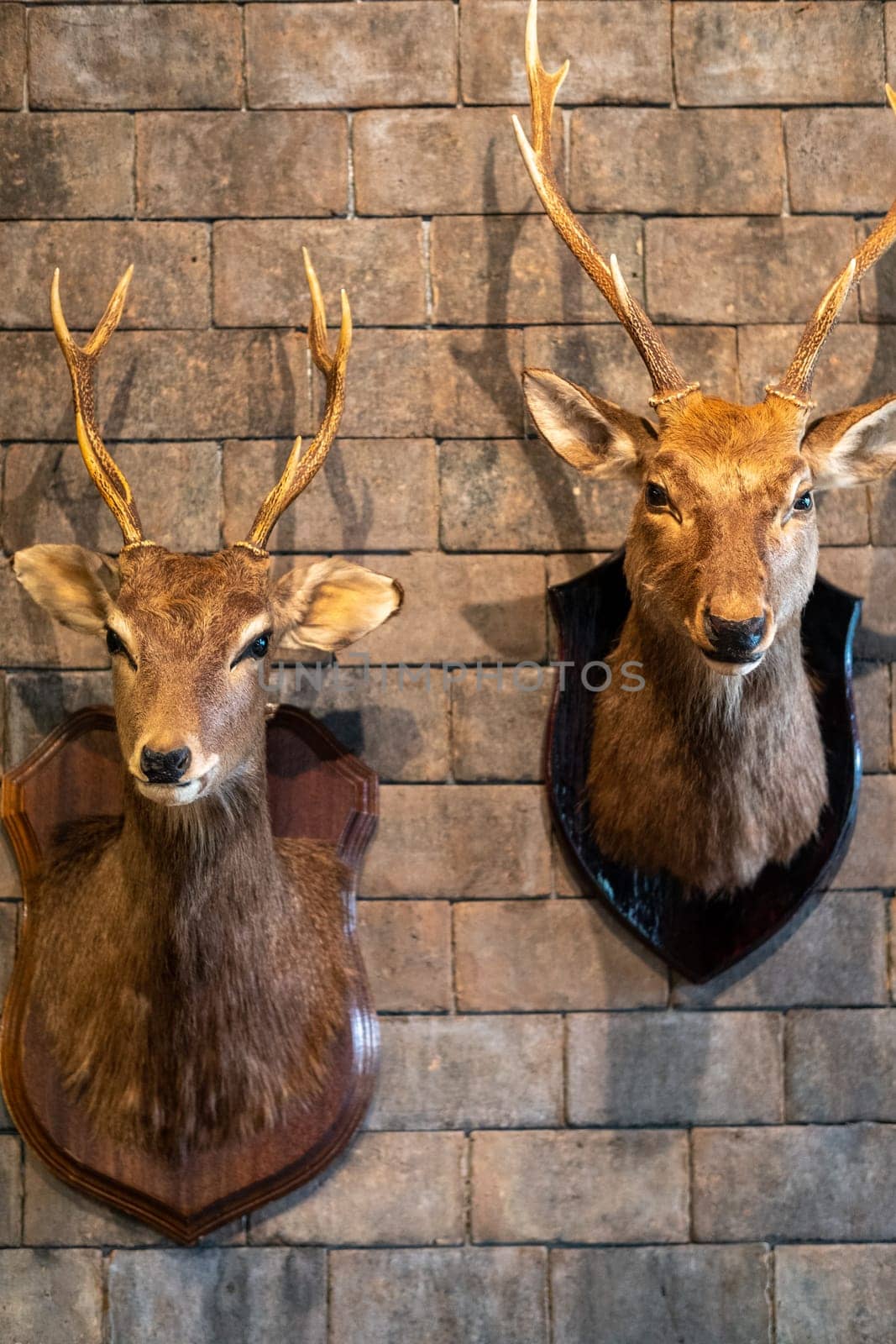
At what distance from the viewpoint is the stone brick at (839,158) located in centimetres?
276

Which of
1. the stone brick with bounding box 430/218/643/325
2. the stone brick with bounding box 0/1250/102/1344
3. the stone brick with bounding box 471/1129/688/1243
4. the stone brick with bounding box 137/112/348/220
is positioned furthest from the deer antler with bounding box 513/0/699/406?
the stone brick with bounding box 0/1250/102/1344

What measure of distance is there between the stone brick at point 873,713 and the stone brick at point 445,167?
4.33 feet

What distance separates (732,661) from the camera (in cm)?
206

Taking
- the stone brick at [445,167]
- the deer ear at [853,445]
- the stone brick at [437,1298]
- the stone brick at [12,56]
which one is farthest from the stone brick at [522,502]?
the stone brick at [437,1298]

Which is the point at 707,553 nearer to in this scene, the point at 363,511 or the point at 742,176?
the point at 363,511

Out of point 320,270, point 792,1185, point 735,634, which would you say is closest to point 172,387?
point 320,270

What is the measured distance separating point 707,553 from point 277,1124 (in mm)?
1443

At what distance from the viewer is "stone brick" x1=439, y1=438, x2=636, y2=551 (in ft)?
8.88

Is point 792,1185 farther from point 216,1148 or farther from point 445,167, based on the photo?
point 445,167

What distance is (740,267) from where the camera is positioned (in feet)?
9.00

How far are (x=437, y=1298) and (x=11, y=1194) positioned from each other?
94 centimetres

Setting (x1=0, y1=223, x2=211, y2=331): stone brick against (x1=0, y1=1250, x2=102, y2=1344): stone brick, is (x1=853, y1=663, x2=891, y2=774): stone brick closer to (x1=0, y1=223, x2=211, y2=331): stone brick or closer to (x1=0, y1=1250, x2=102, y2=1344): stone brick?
(x1=0, y1=223, x2=211, y2=331): stone brick

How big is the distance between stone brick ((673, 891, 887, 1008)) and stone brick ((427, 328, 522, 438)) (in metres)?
1.29

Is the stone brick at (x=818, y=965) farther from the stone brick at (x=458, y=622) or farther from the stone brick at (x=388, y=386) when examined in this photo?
the stone brick at (x=388, y=386)
